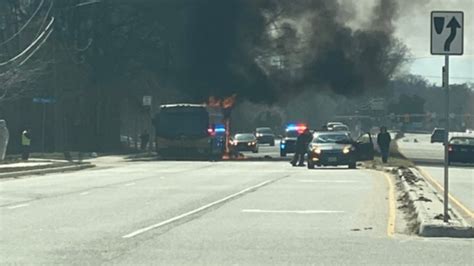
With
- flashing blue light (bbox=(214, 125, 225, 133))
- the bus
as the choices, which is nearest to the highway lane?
the bus

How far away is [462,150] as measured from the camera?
149ft

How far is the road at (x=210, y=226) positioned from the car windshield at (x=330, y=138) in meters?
11.3

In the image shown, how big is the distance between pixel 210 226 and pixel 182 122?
34714 millimetres

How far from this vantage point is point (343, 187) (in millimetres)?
24844

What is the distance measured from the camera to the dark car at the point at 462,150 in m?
45.2

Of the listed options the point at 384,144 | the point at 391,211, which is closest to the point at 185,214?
the point at 391,211

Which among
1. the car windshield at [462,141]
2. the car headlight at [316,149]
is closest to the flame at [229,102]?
the car windshield at [462,141]

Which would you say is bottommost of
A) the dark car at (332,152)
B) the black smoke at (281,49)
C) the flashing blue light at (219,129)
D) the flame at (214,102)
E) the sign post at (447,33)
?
the dark car at (332,152)

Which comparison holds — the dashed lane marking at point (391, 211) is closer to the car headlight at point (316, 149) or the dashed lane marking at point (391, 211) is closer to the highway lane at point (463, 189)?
the highway lane at point (463, 189)

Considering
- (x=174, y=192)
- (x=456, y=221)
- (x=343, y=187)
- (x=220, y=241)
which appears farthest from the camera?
(x=343, y=187)

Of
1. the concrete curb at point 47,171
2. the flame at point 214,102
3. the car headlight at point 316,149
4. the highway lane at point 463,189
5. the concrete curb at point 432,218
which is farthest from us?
the flame at point 214,102

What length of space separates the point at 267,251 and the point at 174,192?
36.3ft

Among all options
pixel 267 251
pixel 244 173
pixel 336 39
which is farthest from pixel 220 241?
pixel 336 39

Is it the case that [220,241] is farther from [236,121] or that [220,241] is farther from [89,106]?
[236,121]
